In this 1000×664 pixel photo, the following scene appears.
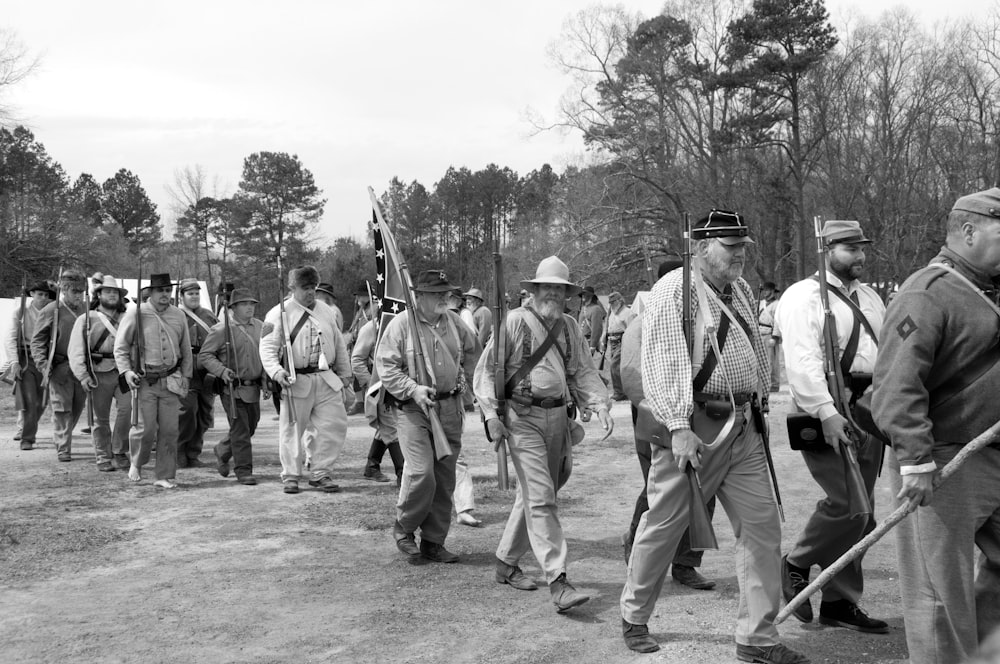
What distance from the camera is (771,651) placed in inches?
174

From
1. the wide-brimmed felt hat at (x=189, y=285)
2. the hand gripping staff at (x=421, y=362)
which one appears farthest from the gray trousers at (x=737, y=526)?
the wide-brimmed felt hat at (x=189, y=285)

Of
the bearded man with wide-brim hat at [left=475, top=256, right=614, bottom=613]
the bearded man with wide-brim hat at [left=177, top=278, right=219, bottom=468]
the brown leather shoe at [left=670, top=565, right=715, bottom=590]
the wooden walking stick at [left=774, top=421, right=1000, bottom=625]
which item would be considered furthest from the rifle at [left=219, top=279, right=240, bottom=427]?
the wooden walking stick at [left=774, top=421, right=1000, bottom=625]

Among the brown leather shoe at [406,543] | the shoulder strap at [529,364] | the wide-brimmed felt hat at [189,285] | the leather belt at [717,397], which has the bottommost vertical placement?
the brown leather shoe at [406,543]

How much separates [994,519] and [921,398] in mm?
572

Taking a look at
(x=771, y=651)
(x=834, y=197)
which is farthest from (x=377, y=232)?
(x=834, y=197)

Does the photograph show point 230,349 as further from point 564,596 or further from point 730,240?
point 730,240

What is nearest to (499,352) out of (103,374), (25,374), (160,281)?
(160,281)

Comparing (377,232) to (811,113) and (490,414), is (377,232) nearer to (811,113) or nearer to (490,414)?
(490,414)

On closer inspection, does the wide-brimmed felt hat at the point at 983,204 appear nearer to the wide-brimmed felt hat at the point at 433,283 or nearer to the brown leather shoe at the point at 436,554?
the wide-brimmed felt hat at the point at 433,283

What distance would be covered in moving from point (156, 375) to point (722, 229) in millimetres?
6244

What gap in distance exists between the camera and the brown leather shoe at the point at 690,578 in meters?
5.77

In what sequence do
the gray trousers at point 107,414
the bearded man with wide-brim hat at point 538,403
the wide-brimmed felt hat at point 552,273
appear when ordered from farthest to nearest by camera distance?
the gray trousers at point 107,414 < the wide-brimmed felt hat at point 552,273 < the bearded man with wide-brim hat at point 538,403

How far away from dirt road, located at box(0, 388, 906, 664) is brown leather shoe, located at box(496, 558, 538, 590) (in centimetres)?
7

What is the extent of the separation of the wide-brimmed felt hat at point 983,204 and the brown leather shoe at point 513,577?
10.8 feet
